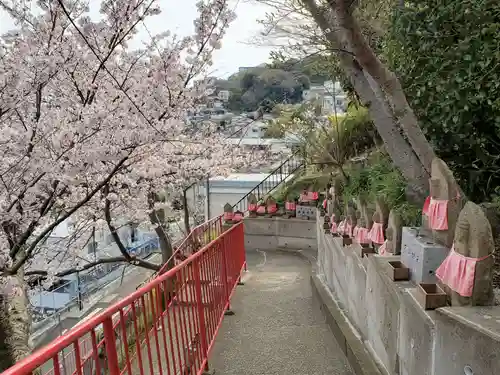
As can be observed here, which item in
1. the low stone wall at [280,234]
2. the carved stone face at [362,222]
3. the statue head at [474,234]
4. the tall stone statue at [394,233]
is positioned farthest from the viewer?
the low stone wall at [280,234]

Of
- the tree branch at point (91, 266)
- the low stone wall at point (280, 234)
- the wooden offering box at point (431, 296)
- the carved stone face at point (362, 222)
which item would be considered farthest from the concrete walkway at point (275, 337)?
the low stone wall at point (280, 234)

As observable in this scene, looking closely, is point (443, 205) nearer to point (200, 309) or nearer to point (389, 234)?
point (389, 234)

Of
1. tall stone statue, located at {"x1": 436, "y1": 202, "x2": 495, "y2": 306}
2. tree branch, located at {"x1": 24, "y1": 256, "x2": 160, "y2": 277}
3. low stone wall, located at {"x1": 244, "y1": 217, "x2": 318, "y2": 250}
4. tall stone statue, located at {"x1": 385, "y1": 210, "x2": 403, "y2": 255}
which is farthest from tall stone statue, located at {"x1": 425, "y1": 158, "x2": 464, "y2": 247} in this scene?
low stone wall, located at {"x1": 244, "y1": 217, "x2": 318, "y2": 250}

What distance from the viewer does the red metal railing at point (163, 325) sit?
192 centimetres

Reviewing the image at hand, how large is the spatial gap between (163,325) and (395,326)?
1.74 metres

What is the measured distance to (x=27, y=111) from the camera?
215 inches

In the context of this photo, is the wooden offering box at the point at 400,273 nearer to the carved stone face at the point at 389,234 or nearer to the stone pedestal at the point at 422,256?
the stone pedestal at the point at 422,256

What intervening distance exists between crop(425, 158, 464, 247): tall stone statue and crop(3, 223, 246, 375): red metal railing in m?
1.88

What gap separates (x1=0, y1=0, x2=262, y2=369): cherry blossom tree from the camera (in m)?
5.09

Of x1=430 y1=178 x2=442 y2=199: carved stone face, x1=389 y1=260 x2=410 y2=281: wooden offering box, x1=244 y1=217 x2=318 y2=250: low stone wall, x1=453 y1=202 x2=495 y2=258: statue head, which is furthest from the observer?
x1=244 y1=217 x2=318 y2=250: low stone wall

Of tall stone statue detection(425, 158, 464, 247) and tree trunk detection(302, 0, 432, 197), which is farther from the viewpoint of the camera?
tree trunk detection(302, 0, 432, 197)

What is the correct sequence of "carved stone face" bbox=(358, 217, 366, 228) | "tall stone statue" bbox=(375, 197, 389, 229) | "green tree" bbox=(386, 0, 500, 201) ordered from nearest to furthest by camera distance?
"green tree" bbox=(386, 0, 500, 201) → "tall stone statue" bbox=(375, 197, 389, 229) → "carved stone face" bbox=(358, 217, 366, 228)

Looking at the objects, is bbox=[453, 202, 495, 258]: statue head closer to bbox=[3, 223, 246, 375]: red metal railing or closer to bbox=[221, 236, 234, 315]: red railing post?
bbox=[3, 223, 246, 375]: red metal railing

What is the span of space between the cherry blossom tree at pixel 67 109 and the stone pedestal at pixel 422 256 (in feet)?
12.0
